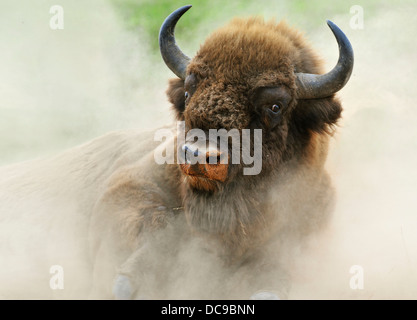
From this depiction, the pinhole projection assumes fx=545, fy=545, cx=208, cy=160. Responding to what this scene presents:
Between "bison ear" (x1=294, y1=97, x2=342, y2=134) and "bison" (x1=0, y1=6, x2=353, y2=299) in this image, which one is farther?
"bison ear" (x1=294, y1=97, x2=342, y2=134)

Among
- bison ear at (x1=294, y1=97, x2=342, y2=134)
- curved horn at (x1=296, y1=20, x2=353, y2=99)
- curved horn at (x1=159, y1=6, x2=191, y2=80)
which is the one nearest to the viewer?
curved horn at (x1=296, y1=20, x2=353, y2=99)

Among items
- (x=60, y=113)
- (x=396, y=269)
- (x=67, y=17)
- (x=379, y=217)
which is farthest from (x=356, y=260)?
(x=67, y=17)

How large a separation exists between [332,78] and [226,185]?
113cm

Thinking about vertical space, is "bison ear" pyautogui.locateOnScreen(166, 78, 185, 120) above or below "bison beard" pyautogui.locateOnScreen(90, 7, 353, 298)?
above

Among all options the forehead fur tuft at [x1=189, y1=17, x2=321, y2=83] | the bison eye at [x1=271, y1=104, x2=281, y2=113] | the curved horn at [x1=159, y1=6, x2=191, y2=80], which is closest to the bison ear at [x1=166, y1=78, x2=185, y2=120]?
the curved horn at [x1=159, y1=6, x2=191, y2=80]

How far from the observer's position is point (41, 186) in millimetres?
6254

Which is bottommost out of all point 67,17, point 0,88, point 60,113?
point 60,113

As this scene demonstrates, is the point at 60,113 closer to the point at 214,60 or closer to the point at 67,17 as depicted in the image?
the point at 67,17

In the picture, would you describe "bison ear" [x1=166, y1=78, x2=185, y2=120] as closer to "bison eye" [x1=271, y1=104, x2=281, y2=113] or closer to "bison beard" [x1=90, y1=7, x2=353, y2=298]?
"bison beard" [x1=90, y1=7, x2=353, y2=298]

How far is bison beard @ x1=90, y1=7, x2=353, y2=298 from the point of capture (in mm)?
3971

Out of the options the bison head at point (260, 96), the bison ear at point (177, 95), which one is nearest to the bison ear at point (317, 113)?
the bison head at point (260, 96)

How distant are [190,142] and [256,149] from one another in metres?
0.50

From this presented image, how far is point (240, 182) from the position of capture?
13.3 ft

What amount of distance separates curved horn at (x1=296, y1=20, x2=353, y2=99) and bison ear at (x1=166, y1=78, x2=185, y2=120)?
3.43 feet
